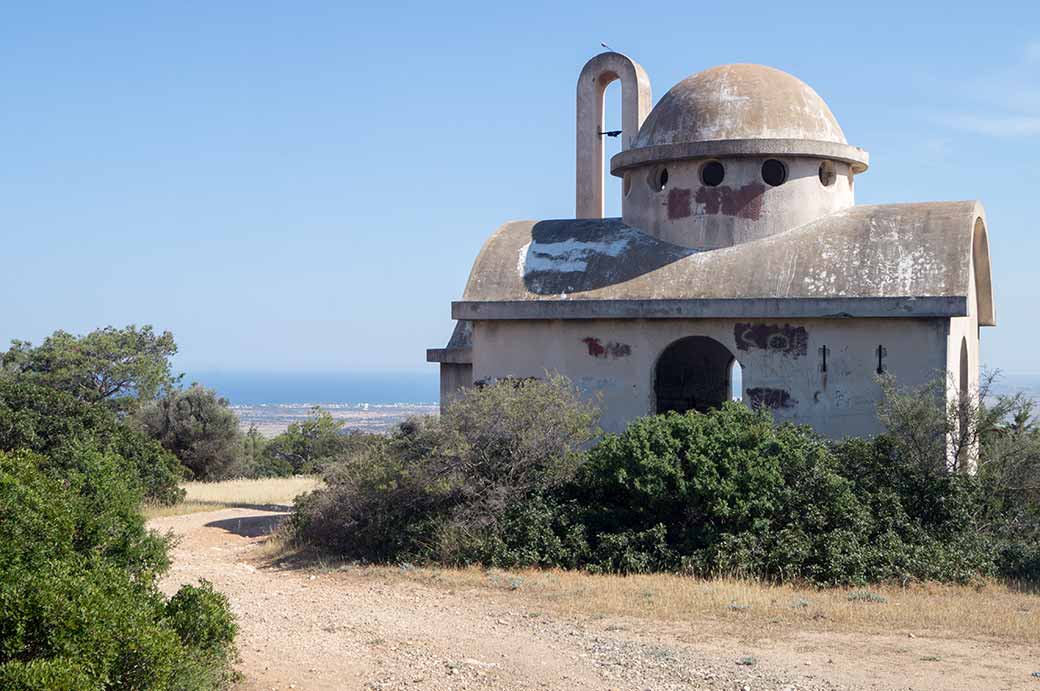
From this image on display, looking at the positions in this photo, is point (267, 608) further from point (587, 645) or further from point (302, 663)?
point (587, 645)

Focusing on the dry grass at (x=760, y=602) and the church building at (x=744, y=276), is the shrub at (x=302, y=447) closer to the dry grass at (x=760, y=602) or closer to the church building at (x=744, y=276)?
the church building at (x=744, y=276)

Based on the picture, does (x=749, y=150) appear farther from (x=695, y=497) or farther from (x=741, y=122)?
(x=695, y=497)

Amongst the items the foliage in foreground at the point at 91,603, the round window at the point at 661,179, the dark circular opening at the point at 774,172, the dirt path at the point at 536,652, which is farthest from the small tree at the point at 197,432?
the foliage in foreground at the point at 91,603

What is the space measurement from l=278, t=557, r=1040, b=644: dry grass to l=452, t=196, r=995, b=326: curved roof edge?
4.73 metres

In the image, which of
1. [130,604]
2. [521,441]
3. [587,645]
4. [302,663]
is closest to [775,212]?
[521,441]

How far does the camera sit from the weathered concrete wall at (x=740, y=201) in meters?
17.7

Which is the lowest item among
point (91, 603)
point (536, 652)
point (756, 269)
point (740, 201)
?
point (536, 652)

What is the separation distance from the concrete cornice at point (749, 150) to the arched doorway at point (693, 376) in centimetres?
393

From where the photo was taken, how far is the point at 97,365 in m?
35.1

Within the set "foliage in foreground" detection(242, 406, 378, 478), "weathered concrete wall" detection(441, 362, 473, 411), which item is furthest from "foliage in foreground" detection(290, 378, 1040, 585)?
"foliage in foreground" detection(242, 406, 378, 478)

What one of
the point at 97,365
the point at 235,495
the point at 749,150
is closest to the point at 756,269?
the point at 749,150

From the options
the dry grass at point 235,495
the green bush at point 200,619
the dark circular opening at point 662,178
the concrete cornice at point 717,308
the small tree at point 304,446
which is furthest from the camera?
the small tree at point 304,446

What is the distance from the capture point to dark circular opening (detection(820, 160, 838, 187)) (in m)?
18.1

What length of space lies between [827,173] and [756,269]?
253 cm
